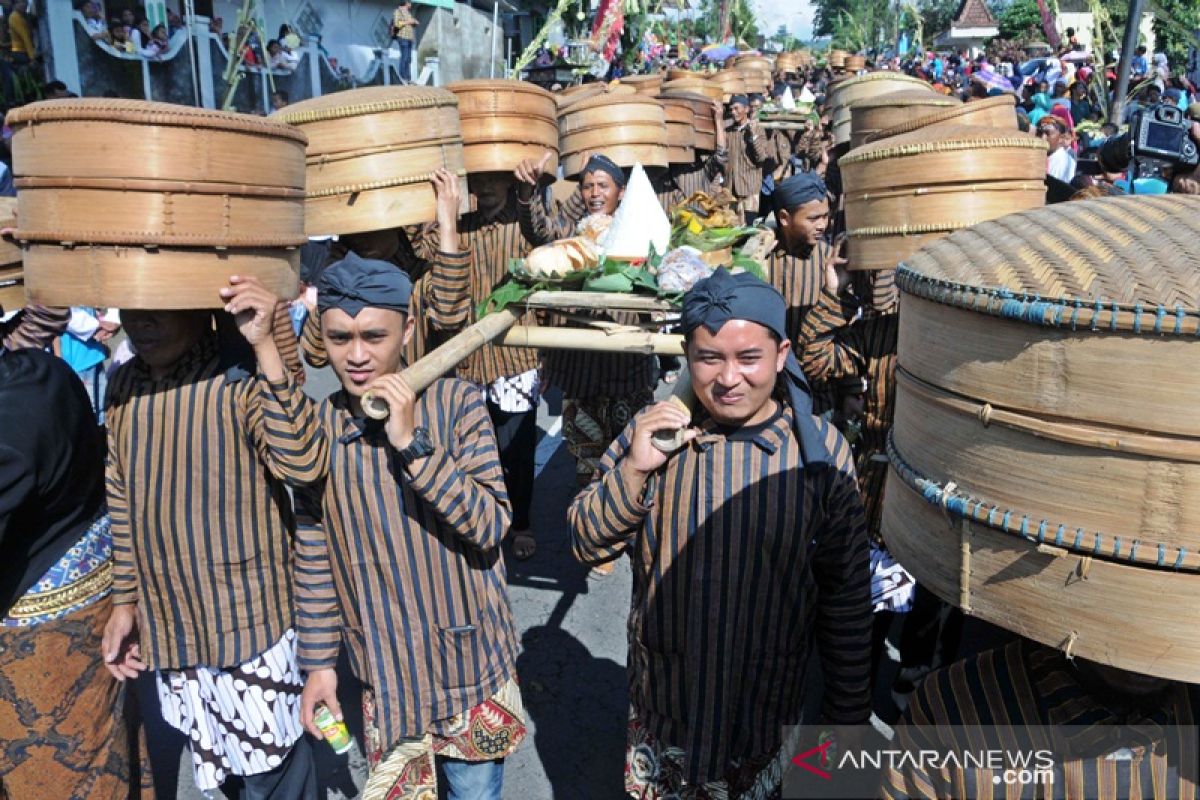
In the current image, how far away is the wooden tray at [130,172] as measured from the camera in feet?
Result: 6.67

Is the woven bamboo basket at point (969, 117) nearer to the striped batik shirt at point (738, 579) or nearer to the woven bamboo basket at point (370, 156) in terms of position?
the striped batik shirt at point (738, 579)

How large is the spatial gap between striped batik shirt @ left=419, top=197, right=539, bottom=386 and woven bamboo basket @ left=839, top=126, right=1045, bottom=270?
7.15ft

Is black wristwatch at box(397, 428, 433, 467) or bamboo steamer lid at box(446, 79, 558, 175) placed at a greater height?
bamboo steamer lid at box(446, 79, 558, 175)

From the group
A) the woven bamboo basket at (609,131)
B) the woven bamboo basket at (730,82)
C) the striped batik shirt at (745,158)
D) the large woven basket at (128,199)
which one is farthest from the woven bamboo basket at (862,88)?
the woven bamboo basket at (730,82)

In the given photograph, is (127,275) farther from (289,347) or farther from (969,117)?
(969,117)

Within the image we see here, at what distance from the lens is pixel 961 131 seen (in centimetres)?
278

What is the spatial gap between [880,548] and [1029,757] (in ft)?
5.75

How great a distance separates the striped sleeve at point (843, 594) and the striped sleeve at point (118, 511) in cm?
199

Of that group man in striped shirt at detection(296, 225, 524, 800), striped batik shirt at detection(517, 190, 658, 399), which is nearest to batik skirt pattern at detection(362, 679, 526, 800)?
man in striped shirt at detection(296, 225, 524, 800)

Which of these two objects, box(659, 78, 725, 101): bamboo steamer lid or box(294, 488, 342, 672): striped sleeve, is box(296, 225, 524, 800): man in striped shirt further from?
box(659, 78, 725, 101): bamboo steamer lid

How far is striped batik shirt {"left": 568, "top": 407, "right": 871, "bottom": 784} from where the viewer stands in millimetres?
2207

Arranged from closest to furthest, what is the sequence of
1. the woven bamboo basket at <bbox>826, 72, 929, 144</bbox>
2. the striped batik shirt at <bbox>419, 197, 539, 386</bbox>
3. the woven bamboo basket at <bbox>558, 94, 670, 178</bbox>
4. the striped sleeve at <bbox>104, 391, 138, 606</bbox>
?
1. the striped sleeve at <bbox>104, 391, 138, 606</bbox>
2. the striped batik shirt at <bbox>419, 197, 539, 386</bbox>
3. the woven bamboo basket at <bbox>558, 94, 670, 178</bbox>
4. the woven bamboo basket at <bbox>826, 72, 929, 144</bbox>

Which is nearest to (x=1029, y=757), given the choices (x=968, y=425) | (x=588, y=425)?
(x=968, y=425)

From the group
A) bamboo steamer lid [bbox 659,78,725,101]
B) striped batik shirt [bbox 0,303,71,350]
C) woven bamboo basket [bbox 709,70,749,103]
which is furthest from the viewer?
woven bamboo basket [bbox 709,70,749,103]
